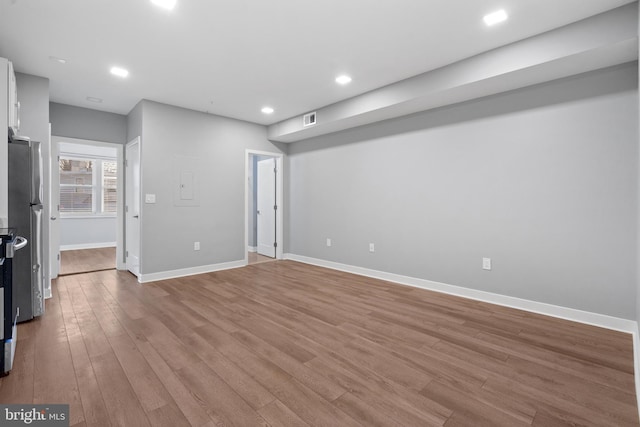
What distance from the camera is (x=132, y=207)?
4.93 meters

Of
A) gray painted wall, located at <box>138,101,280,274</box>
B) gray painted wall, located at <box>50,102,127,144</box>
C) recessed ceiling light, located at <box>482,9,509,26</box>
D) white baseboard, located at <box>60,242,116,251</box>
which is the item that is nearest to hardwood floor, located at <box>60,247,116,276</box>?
white baseboard, located at <box>60,242,116,251</box>

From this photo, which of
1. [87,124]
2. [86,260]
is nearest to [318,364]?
[87,124]

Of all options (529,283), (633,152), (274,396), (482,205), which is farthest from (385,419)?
(633,152)

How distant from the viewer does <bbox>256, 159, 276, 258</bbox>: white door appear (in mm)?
6391

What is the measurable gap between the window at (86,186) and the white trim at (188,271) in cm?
508

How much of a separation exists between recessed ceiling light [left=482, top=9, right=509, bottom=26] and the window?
30.4ft

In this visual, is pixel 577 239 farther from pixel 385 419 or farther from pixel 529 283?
pixel 385 419

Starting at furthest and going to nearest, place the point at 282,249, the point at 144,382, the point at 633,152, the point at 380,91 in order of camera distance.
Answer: the point at 282,249 → the point at 380,91 → the point at 633,152 → the point at 144,382

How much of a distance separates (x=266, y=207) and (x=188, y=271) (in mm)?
2269

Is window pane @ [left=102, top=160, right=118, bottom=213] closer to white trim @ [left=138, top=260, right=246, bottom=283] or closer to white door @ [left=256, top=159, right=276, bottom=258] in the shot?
white door @ [left=256, top=159, right=276, bottom=258]

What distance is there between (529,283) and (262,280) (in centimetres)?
344

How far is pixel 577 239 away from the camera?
9.72 feet

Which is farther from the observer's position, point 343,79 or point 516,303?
point 343,79

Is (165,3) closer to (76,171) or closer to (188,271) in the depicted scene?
(188,271)
